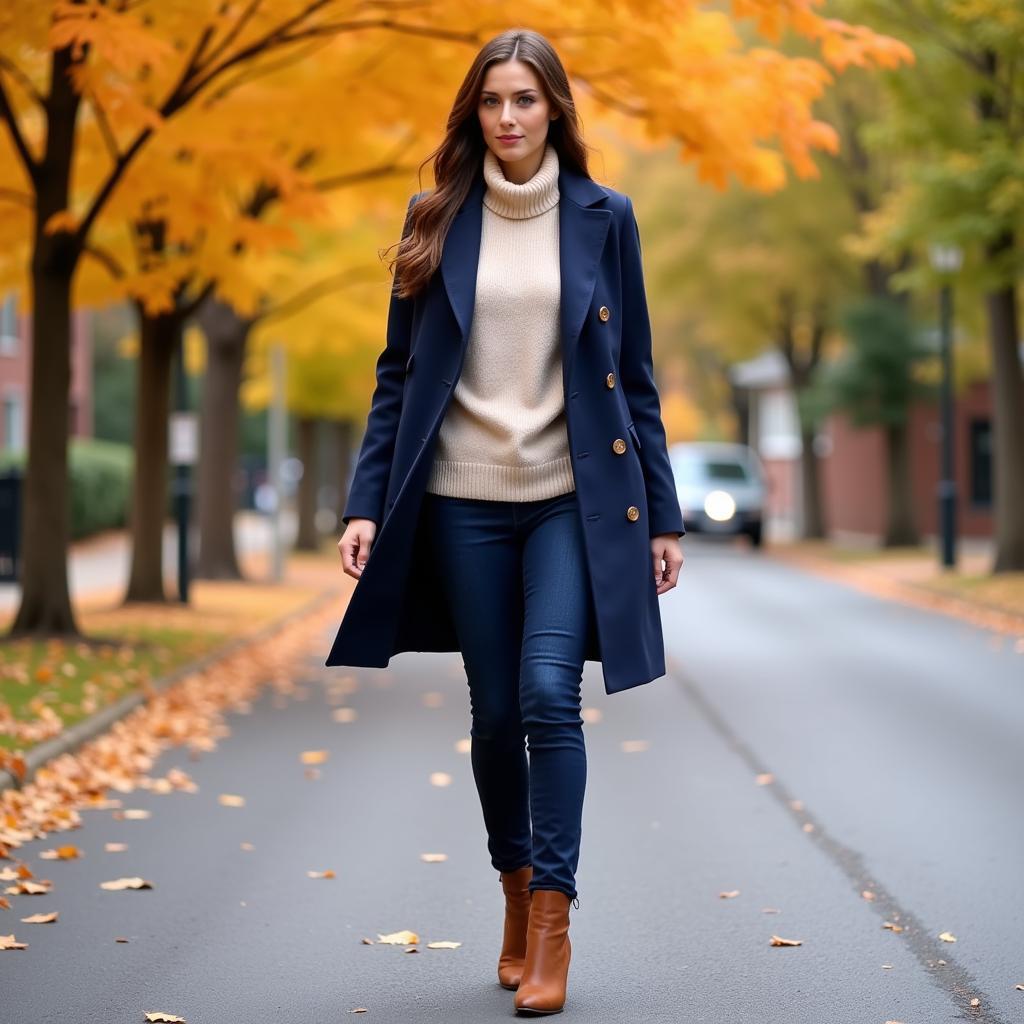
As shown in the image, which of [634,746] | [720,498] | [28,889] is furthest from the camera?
[720,498]

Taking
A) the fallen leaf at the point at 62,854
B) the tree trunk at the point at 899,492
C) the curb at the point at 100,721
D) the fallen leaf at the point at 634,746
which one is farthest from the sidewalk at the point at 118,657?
the tree trunk at the point at 899,492

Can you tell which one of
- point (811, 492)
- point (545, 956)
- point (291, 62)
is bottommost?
point (545, 956)

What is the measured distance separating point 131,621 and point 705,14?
6.74 meters

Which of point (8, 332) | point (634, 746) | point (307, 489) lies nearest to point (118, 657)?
point (634, 746)

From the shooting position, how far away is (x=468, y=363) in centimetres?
426

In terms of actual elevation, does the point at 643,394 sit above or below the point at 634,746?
above

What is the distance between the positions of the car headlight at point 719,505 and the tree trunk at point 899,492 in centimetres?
344

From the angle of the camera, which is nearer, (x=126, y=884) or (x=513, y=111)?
Answer: (x=513, y=111)

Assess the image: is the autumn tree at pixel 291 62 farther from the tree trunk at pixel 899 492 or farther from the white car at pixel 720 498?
the white car at pixel 720 498

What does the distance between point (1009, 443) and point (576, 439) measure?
1841 cm

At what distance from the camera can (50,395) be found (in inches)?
508

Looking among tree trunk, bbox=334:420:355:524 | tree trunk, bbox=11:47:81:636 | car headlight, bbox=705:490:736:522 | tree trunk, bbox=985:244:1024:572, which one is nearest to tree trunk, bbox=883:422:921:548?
car headlight, bbox=705:490:736:522

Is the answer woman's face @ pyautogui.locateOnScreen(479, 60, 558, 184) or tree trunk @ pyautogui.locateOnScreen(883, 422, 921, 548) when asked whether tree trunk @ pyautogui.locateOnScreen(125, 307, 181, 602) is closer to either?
woman's face @ pyautogui.locateOnScreen(479, 60, 558, 184)

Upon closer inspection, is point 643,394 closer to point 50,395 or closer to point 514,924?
point 514,924
